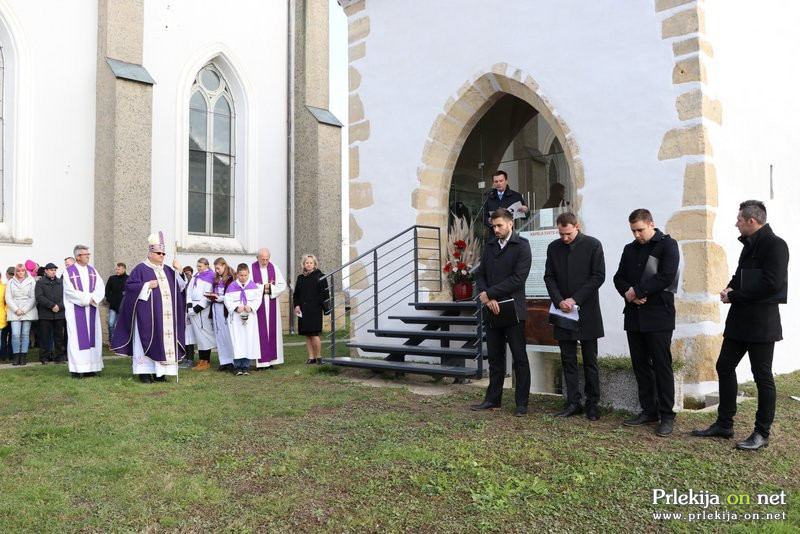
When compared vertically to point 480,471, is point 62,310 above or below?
above

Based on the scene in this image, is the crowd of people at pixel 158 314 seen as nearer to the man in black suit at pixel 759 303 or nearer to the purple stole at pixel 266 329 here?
the purple stole at pixel 266 329

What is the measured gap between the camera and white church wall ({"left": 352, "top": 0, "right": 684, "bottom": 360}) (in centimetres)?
729

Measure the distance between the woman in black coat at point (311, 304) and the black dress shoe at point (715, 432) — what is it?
6.01 metres

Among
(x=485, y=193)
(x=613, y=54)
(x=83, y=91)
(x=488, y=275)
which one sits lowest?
(x=488, y=275)

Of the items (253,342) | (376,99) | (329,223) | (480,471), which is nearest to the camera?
(480,471)

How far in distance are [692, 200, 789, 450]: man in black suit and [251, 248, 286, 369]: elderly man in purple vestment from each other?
264 inches

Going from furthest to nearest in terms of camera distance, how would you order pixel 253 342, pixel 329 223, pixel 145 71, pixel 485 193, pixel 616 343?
pixel 329 223 < pixel 145 71 < pixel 485 193 < pixel 253 342 < pixel 616 343

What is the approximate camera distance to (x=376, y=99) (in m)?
10.3

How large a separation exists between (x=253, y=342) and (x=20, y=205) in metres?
5.95

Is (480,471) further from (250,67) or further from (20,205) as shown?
(250,67)

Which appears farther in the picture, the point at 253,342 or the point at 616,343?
the point at 253,342

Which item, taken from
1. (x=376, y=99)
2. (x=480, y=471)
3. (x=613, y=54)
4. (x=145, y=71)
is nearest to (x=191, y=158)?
(x=145, y=71)

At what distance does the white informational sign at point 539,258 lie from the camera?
8008mm

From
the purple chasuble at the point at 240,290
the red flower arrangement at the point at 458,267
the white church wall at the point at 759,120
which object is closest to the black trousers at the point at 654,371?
the white church wall at the point at 759,120
